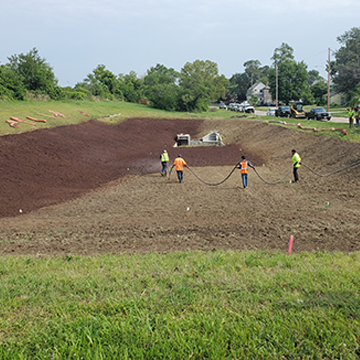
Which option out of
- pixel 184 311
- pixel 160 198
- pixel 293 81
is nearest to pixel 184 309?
pixel 184 311

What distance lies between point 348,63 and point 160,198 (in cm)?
6381

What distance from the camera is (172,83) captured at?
7056cm

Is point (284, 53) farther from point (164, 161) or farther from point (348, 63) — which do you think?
point (164, 161)

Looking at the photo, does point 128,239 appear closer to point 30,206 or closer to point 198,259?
point 198,259

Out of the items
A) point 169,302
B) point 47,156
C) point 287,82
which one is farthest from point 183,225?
point 287,82

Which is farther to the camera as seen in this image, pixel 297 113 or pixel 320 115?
pixel 297 113

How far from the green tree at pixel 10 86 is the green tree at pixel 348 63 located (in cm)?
5662

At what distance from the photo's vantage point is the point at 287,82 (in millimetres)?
87000

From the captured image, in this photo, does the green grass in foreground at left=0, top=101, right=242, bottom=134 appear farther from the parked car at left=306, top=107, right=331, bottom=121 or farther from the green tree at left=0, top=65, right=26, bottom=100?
the parked car at left=306, top=107, right=331, bottom=121

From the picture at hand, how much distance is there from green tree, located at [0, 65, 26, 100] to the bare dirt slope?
12.5 meters

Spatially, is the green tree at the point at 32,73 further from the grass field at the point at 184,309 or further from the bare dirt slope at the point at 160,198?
the grass field at the point at 184,309

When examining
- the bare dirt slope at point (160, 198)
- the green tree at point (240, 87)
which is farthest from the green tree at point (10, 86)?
the green tree at point (240, 87)

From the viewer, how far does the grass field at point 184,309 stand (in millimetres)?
4266

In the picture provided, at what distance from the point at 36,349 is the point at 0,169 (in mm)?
18458
